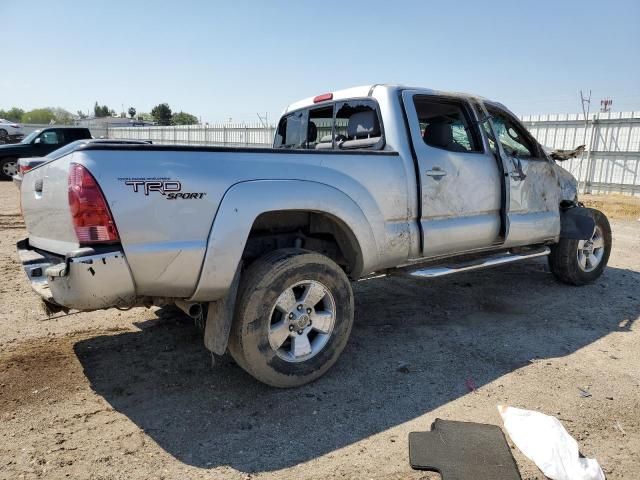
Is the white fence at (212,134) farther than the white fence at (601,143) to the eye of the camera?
Yes

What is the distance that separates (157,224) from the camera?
8.65 ft

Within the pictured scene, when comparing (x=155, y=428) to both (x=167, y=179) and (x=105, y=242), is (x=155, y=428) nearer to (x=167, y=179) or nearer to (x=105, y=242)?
(x=105, y=242)

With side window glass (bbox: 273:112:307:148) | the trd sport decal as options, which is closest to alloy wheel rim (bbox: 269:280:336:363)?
the trd sport decal

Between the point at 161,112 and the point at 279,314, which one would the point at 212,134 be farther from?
the point at 161,112

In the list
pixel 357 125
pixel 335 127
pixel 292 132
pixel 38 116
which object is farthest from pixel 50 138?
pixel 38 116

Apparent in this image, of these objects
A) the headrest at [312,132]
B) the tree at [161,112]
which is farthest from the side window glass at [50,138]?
the tree at [161,112]

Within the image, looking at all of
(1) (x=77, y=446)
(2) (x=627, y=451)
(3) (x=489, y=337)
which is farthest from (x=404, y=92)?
(1) (x=77, y=446)

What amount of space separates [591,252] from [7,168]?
17381mm

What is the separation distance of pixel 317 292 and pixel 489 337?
1.79m

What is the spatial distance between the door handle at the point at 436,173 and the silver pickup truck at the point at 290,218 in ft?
0.05

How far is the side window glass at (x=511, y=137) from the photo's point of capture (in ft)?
15.9

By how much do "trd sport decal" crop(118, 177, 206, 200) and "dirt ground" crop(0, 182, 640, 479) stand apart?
4.38 feet

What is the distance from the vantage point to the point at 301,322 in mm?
3232

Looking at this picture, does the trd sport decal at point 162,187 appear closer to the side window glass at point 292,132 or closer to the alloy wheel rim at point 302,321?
the alloy wheel rim at point 302,321
